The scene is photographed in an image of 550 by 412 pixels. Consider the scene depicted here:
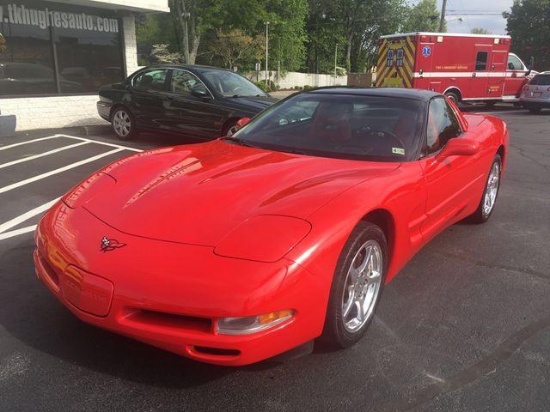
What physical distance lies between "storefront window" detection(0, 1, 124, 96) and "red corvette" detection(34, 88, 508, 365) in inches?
332

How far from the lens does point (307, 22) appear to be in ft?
175

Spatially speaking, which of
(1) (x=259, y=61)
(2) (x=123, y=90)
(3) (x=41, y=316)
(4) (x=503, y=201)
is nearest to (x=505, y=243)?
(4) (x=503, y=201)

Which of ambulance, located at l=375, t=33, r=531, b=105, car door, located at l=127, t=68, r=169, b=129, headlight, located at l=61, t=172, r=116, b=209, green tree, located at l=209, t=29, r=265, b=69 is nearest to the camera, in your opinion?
headlight, located at l=61, t=172, r=116, b=209

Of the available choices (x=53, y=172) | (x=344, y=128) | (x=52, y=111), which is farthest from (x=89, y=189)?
(x=52, y=111)

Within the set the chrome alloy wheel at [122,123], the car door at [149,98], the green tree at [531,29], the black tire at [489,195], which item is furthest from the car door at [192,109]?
the green tree at [531,29]

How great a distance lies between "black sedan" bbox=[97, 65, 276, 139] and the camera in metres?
8.06

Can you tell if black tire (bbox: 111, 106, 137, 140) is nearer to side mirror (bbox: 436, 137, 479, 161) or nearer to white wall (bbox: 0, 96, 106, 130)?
white wall (bbox: 0, 96, 106, 130)

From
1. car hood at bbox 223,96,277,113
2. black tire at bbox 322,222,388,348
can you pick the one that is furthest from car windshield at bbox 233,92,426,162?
car hood at bbox 223,96,277,113

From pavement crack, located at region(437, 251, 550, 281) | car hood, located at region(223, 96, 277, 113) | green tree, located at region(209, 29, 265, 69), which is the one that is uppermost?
green tree, located at region(209, 29, 265, 69)

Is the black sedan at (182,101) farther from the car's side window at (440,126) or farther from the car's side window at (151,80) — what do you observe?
the car's side window at (440,126)

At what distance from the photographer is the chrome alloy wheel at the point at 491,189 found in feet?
15.4

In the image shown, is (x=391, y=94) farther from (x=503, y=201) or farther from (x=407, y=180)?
(x=503, y=201)

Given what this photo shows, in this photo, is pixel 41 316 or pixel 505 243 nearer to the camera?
pixel 41 316

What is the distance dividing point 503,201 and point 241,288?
4.65 meters
